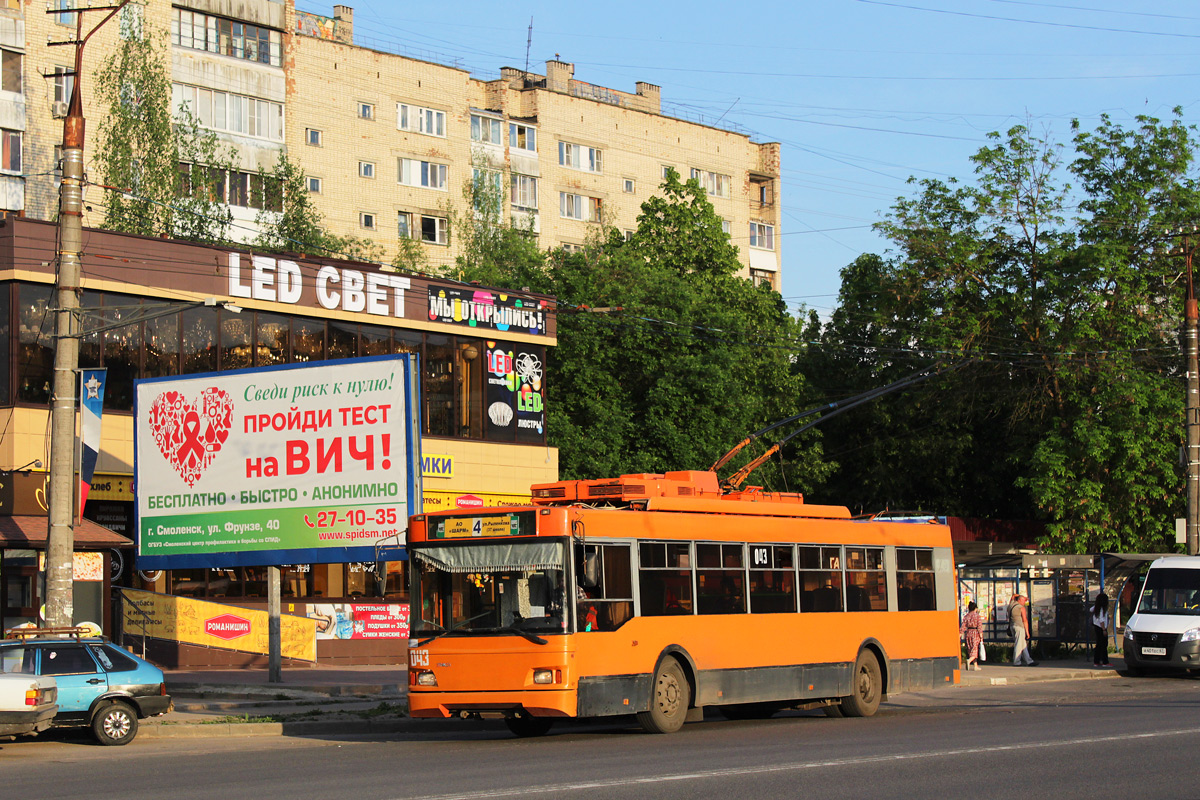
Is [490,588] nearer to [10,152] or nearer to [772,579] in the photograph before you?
[772,579]

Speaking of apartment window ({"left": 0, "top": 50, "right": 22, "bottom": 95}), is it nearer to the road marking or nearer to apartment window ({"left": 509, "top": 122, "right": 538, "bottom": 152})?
apartment window ({"left": 509, "top": 122, "right": 538, "bottom": 152})

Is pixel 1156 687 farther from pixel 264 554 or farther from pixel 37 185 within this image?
pixel 37 185

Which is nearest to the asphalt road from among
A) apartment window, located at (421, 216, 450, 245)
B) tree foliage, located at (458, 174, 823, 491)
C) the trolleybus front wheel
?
the trolleybus front wheel

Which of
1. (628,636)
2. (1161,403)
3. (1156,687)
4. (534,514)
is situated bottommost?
(1156,687)

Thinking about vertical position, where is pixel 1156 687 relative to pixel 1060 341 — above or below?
below

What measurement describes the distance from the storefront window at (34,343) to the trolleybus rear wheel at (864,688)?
15.9 meters

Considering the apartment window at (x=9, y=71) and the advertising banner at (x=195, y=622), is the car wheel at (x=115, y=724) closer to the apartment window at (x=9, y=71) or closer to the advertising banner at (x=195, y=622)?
the advertising banner at (x=195, y=622)

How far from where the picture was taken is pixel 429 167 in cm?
6259

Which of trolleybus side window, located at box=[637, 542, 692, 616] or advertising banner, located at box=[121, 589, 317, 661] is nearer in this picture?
trolleybus side window, located at box=[637, 542, 692, 616]

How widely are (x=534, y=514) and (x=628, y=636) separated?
173 cm

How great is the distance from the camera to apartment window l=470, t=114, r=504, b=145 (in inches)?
2530

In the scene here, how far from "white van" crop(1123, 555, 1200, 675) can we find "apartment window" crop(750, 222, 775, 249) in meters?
48.8

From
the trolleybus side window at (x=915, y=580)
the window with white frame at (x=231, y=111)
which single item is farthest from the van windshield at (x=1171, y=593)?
the window with white frame at (x=231, y=111)

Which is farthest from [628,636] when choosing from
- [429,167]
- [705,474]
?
[429,167]
